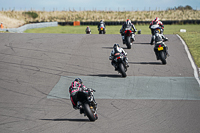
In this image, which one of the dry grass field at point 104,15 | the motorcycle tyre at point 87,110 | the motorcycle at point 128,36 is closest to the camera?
the motorcycle tyre at point 87,110

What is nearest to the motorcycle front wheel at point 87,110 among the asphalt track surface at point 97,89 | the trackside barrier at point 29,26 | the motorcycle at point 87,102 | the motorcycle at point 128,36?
the motorcycle at point 87,102

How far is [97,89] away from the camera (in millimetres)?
14023

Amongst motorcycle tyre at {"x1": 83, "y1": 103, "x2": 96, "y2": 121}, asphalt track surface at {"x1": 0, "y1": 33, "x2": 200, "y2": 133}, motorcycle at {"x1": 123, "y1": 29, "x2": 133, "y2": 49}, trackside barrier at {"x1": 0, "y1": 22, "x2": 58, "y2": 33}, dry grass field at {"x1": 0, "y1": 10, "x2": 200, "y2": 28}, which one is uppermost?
motorcycle at {"x1": 123, "y1": 29, "x2": 133, "y2": 49}

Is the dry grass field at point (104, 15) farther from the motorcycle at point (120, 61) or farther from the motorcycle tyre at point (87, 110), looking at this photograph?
the motorcycle tyre at point (87, 110)

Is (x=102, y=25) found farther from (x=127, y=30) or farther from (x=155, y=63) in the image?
(x=155, y=63)

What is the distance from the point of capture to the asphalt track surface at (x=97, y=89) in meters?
9.74

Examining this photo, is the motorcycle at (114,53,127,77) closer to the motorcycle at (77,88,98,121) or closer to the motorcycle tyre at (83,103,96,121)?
the motorcycle at (77,88,98,121)

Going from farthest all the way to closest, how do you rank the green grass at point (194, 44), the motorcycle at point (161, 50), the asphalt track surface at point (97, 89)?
the green grass at point (194, 44) → the motorcycle at point (161, 50) → the asphalt track surface at point (97, 89)

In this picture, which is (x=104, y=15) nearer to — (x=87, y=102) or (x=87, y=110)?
(x=87, y=102)

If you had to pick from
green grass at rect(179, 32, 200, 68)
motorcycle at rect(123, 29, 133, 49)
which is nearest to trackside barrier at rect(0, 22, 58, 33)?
green grass at rect(179, 32, 200, 68)

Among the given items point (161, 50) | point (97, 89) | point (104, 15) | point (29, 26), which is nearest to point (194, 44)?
point (161, 50)

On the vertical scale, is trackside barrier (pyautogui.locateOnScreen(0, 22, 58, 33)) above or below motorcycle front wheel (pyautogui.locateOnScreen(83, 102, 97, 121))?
below

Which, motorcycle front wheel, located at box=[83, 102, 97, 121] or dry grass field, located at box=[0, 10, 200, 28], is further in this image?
dry grass field, located at box=[0, 10, 200, 28]

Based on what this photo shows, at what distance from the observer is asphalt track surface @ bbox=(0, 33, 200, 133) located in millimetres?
9742
